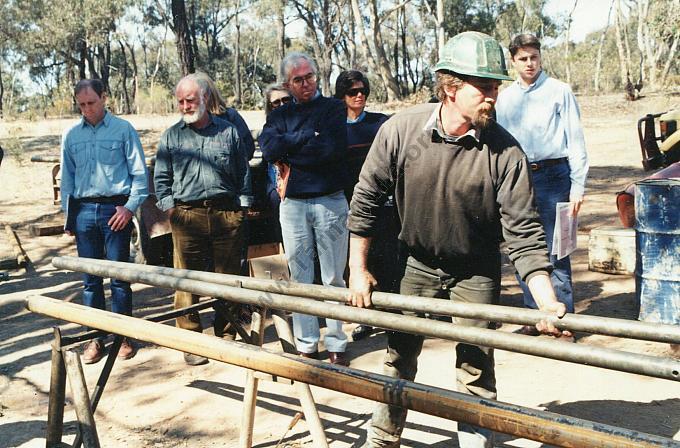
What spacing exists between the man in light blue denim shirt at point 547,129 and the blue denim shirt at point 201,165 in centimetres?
194

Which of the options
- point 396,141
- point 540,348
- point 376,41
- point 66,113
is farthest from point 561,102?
point 66,113

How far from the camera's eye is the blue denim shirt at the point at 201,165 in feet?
17.1

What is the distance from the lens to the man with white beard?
5.20 meters

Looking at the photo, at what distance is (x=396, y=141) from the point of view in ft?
10.5

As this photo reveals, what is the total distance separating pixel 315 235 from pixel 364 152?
0.83m

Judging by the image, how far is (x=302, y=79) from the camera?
188 inches

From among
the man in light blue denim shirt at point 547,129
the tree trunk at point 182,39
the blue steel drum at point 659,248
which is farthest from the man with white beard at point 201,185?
the tree trunk at point 182,39

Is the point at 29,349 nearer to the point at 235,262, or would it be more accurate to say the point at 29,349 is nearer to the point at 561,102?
the point at 235,262

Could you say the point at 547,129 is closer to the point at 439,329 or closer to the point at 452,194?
the point at 452,194

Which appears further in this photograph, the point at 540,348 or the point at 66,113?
the point at 66,113

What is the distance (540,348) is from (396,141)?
119cm

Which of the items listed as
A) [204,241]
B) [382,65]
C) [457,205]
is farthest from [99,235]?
[382,65]

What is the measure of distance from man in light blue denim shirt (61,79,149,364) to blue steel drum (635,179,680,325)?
3.59 meters

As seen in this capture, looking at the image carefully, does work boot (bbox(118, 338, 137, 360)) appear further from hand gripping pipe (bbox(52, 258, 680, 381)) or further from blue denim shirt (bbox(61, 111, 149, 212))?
hand gripping pipe (bbox(52, 258, 680, 381))
